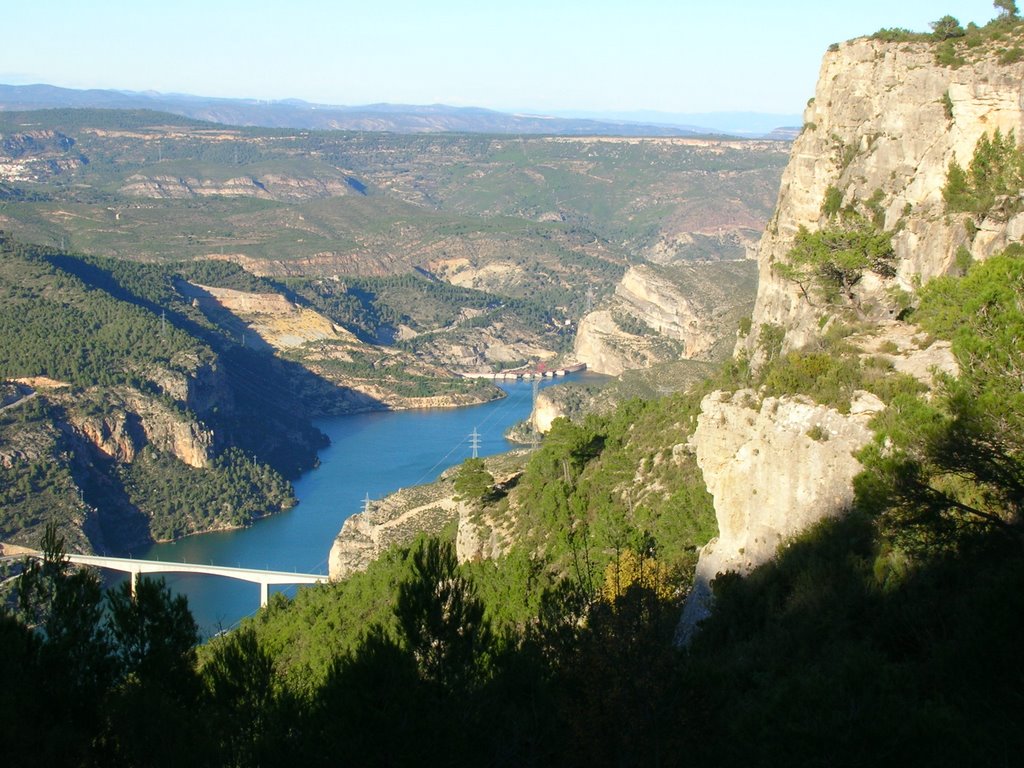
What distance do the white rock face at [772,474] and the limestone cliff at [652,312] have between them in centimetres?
6350

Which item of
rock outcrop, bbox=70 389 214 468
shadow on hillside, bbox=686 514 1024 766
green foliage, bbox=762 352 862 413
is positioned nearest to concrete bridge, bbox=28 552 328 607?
rock outcrop, bbox=70 389 214 468

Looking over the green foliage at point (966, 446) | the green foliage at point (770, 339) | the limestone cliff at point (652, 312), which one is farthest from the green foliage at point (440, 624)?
the limestone cliff at point (652, 312)

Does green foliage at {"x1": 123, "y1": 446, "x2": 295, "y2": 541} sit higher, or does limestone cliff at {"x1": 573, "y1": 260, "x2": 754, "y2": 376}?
limestone cliff at {"x1": 573, "y1": 260, "x2": 754, "y2": 376}

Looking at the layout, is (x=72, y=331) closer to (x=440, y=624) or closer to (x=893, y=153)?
(x=893, y=153)

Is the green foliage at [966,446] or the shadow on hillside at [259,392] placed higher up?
the green foliage at [966,446]

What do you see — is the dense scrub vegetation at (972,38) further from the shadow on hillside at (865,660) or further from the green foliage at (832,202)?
the shadow on hillside at (865,660)

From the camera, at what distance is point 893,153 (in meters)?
25.1

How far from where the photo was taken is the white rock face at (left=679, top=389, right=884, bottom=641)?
514 inches

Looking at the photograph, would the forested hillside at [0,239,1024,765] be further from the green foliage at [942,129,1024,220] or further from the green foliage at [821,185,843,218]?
the green foliage at [821,185,843,218]

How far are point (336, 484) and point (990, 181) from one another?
173ft

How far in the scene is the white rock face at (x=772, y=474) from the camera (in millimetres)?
13055

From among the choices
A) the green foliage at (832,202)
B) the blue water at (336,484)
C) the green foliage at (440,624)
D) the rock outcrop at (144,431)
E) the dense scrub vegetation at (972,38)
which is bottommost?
the blue water at (336,484)

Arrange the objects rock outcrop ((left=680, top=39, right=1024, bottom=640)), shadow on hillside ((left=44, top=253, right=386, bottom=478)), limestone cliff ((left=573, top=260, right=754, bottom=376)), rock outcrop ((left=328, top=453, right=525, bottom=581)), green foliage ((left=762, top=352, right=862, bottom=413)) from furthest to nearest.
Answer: limestone cliff ((left=573, top=260, right=754, bottom=376)) < shadow on hillside ((left=44, top=253, right=386, bottom=478)) < rock outcrop ((left=328, top=453, right=525, bottom=581)) < green foliage ((left=762, top=352, right=862, bottom=413)) < rock outcrop ((left=680, top=39, right=1024, bottom=640))

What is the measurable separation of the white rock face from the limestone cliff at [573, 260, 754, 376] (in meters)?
63.5
